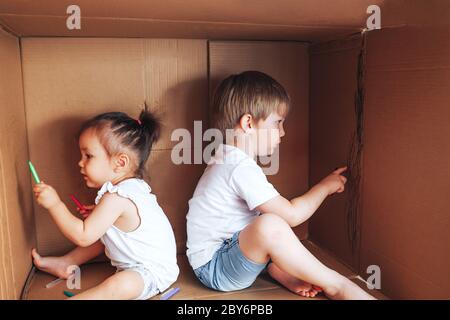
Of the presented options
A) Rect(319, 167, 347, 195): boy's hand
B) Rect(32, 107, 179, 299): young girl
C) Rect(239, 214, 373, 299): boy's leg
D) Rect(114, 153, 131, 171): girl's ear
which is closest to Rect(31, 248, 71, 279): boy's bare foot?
Rect(32, 107, 179, 299): young girl

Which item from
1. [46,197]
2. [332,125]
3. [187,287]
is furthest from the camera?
[332,125]

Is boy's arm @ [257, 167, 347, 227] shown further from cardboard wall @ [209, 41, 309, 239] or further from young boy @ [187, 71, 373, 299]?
cardboard wall @ [209, 41, 309, 239]

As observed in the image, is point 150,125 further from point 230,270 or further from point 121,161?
point 230,270

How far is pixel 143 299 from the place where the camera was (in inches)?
29.5

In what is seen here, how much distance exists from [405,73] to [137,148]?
1.57 feet

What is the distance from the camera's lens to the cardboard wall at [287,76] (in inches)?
36.8

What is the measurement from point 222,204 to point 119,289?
23 centimetres

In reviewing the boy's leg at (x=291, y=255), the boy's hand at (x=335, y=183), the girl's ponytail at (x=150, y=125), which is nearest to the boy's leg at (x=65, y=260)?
the girl's ponytail at (x=150, y=125)

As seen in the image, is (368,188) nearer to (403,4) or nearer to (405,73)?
(405,73)

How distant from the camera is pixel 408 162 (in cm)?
71

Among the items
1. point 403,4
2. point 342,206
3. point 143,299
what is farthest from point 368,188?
point 143,299

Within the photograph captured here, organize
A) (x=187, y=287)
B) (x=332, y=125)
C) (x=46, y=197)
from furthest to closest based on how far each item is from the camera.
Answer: (x=332, y=125) → (x=187, y=287) → (x=46, y=197)

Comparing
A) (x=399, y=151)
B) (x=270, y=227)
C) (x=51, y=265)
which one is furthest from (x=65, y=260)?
(x=399, y=151)

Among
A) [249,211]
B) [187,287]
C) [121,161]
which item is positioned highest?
[121,161]
